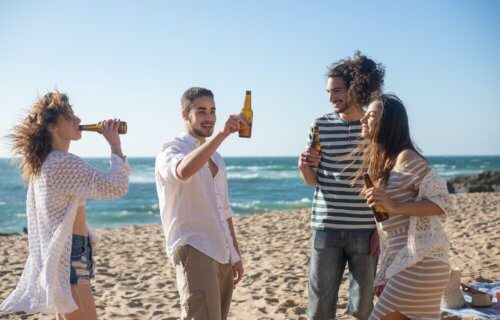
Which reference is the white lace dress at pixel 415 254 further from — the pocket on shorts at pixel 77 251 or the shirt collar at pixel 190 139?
the pocket on shorts at pixel 77 251

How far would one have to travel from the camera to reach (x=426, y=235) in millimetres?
2998

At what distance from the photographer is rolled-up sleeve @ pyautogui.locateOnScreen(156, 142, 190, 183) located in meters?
3.07

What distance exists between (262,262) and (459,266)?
297 centimetres

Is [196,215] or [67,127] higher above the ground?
[67,127]

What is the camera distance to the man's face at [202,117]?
3.41m

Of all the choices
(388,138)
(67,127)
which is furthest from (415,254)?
(67,127)

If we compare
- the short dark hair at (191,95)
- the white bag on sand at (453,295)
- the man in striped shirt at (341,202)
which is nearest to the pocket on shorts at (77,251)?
the short dark hair at (191,95)

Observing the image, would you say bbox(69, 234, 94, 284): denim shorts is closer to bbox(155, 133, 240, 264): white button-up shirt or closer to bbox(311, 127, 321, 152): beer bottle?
bbox(155, 133, 240, 264): white button-up shirt

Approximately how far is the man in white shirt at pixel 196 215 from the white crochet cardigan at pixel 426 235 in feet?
3.30

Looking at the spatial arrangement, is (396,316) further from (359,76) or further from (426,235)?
(359,76)

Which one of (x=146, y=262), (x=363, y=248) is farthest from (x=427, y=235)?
(x=146, y=262)

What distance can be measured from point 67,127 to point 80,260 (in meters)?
0.79

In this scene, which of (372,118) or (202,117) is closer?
(372,118)

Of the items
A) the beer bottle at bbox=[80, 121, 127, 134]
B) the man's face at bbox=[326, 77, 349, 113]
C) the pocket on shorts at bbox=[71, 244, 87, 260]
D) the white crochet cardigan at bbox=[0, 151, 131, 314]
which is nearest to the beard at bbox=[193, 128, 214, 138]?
the beer bottle at bbox=[80, 121, 127, 134]
